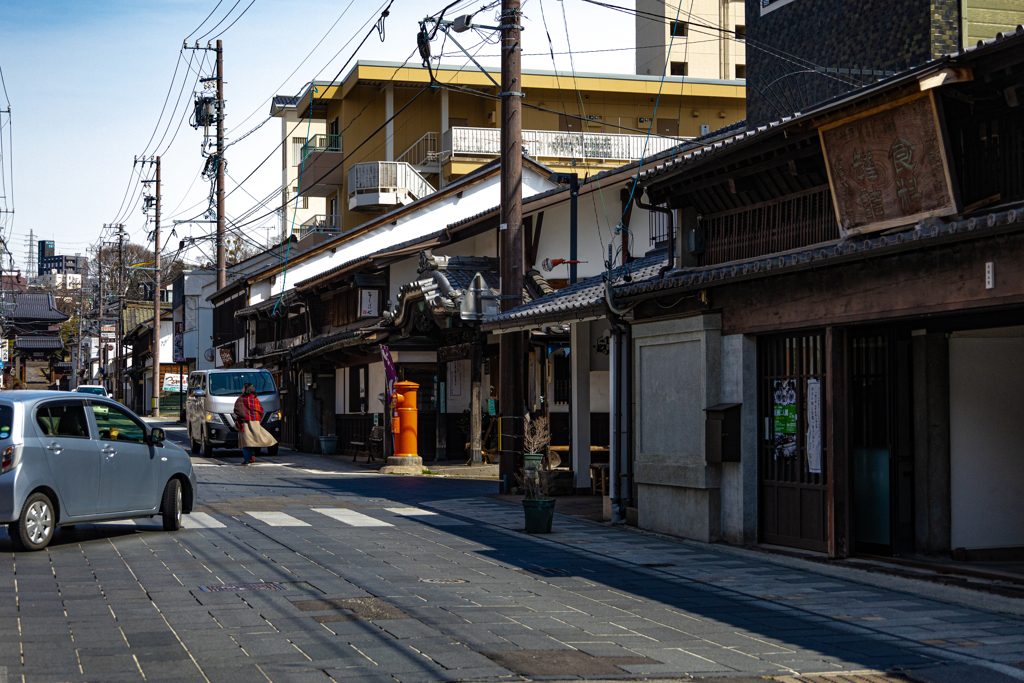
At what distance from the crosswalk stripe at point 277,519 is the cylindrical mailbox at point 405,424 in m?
9.67

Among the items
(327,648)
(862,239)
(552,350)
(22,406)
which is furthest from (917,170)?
(552,350)

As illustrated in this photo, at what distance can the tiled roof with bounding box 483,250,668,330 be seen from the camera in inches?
630

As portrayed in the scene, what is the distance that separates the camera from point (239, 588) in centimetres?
945

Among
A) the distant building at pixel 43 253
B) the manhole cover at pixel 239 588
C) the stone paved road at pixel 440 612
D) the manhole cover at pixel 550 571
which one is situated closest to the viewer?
the stone paved road at pixel 440 612

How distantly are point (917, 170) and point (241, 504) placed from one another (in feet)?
38.0

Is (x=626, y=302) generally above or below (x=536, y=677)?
above

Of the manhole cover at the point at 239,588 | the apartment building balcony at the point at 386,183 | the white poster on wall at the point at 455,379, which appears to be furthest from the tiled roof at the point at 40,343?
the manhole cover at the point at 239,588

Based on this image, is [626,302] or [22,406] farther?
[626,302]

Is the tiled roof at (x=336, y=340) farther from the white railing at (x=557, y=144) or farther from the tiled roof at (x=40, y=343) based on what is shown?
the tiled roof at (x=40, y=343)

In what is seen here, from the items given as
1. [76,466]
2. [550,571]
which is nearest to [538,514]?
[550,571]

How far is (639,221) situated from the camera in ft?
72.8

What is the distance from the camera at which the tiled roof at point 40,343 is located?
92.8 meters

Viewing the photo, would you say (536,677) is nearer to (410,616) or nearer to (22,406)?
(410,616)

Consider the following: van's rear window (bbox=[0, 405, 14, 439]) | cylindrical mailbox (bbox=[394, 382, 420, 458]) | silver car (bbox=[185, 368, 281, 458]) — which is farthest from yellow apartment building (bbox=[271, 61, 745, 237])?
van's rear window (bbox=[0, 405, 14, 439])
